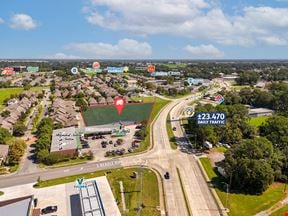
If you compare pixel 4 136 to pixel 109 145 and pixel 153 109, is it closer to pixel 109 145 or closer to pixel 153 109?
pixel 109 145

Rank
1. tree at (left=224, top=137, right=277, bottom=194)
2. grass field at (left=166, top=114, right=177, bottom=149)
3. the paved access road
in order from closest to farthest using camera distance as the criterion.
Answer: the paved access road < tree at (left=224, top=137, right=277, bottom=194) < grass field at (left=166, top=114, right=177, bottom=149)

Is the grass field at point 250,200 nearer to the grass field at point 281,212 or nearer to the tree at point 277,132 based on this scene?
the grass field at point 281,212

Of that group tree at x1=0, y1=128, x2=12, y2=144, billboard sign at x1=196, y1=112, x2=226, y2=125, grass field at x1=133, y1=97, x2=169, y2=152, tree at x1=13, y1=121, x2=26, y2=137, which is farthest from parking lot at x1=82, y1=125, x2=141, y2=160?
tree at x1=0, y1=128, x2=12, y2=144

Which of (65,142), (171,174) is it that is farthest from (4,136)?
(171,174)

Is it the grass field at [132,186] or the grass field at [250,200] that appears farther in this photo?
the grass field at [132,186]

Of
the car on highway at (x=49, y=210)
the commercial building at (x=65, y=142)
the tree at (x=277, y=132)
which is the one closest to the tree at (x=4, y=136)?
the commercial building at (x=65, y=142)

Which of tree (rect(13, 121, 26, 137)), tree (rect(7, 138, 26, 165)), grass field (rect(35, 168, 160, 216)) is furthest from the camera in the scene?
tree (rect(13, 121, 26, 137))

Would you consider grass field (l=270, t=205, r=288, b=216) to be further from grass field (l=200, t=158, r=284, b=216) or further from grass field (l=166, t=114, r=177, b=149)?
grass field (l=166, t=114, r=177, b=149)
